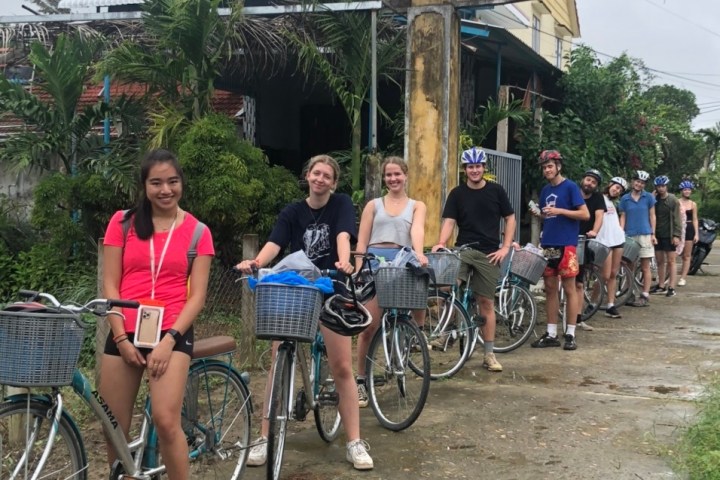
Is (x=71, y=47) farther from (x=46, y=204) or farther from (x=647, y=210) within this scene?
(x=647, y=210)

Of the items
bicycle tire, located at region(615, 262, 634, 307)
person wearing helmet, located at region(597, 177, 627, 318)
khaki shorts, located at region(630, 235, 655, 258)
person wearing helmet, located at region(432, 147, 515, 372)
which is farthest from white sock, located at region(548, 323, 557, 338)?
khaki shorts, located at region(630, 235, 655, 258)

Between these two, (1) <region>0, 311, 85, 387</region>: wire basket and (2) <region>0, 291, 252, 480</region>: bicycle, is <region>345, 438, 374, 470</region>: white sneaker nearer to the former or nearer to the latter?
(2) <region>0, 291, 252, 480</region>: bicycle

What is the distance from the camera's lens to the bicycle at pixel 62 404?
113 inches

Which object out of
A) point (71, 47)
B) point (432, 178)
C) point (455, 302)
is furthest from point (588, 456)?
point (71, 47)

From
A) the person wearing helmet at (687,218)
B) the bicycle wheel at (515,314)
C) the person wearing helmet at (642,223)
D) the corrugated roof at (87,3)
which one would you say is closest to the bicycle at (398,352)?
the bicycle wheel at (515,314)

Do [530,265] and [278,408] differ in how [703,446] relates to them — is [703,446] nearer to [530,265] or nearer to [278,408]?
[278,408]

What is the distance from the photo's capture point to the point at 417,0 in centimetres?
889

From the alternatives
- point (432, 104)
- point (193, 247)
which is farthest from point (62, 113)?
point (193, 247)

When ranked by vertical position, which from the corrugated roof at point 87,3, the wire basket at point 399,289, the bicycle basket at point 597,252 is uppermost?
the corrugated roof at point 87,3

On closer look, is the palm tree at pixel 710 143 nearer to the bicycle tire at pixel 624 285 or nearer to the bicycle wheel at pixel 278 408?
the bicycle tire at pixel 624 285

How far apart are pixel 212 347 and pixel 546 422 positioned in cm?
276

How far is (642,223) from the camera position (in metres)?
11.1

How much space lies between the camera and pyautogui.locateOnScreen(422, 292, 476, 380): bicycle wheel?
666 cm

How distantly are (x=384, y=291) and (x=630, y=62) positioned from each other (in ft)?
49.7
